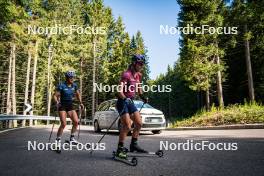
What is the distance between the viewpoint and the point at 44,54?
1667 inches

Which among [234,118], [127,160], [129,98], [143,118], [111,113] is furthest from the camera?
[234,118]

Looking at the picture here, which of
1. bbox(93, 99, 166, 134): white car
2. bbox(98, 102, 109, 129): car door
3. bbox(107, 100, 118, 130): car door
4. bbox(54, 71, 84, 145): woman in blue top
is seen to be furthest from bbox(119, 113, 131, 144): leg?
bbox(98, 102, 109, 129): car door

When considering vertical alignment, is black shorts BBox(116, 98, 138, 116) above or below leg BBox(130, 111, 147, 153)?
above

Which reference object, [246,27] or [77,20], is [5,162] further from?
[77,20]

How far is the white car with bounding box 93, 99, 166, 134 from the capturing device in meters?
15.6

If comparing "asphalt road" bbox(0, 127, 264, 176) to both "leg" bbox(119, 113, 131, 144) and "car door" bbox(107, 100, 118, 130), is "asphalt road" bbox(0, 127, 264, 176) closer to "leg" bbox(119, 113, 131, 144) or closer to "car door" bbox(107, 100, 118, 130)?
"leg" bbox(119, 113, 131, 144)

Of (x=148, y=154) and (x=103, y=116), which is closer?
(x=148, y=154)

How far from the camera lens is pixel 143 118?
1549 centimetres

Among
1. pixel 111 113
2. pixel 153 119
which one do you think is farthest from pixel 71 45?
pixel 153 119

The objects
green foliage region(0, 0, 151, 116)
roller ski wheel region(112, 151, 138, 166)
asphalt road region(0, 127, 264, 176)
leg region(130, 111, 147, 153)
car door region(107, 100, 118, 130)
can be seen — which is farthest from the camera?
green foliage region(0, 0, 151, 116)

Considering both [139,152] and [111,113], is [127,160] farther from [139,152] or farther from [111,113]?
[111,113]

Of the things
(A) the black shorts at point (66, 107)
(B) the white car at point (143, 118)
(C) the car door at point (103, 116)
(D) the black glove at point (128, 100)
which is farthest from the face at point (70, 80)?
(C) the car door at point (103, 116)

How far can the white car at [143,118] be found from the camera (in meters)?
15.6

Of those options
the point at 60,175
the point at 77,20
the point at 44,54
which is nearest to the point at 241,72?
the point at 77,20
